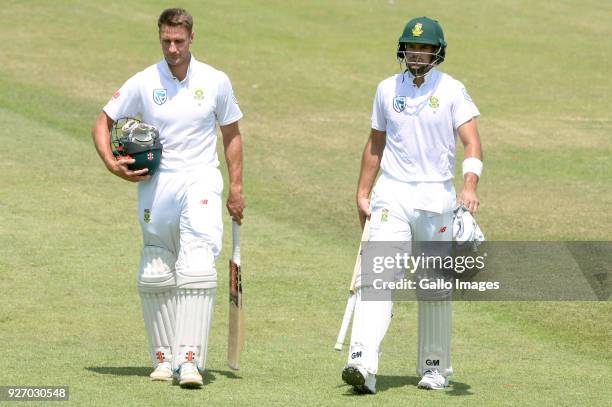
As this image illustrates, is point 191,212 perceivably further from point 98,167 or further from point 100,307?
point 98,167

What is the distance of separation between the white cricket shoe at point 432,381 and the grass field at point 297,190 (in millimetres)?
78

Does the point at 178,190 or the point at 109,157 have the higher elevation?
the point at 109,157

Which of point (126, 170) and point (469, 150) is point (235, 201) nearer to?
point (126, 170)

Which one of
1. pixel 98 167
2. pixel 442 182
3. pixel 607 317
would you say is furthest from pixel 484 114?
pixel 442 182

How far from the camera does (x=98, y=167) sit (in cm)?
1730

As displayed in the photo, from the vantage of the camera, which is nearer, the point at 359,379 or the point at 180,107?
the point at 359,379

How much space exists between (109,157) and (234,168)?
32.2 inches

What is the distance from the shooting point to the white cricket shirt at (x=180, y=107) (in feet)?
28.3

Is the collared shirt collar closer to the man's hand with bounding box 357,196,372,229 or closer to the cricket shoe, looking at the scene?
the man's hand with bounding box 357,196,372,229

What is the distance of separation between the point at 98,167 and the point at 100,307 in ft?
20.4

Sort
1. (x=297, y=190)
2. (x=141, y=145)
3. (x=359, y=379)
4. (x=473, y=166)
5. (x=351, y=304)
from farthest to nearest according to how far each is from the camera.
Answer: (x=297, y=190)
(x=351, y=304)
(x=141, y=145)
(x=473, y=166)
(x=359, y=379)

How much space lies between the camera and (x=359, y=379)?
8.17 metres

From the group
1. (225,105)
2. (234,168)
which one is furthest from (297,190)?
(225,105)

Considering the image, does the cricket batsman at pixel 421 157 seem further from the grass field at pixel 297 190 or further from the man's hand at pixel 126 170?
the man's hand at pixel 126 170
